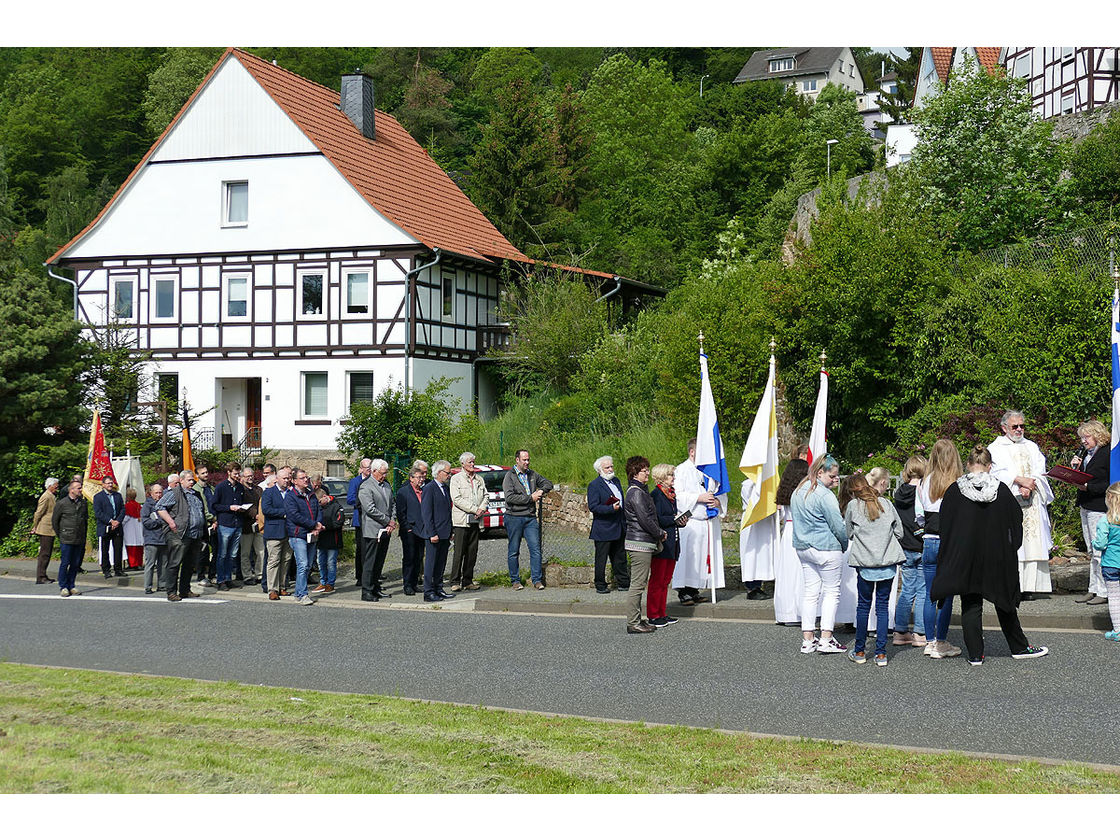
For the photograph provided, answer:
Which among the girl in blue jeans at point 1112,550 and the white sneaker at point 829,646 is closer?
the girl in blue jeans at point 1112,550

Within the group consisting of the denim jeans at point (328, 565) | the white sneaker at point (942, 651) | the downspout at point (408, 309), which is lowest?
the white sneaker at point (942, 651)

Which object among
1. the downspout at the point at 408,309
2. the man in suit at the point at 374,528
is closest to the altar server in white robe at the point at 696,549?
the man in suit at the point at 374,528

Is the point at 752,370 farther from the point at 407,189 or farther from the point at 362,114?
the point at 362,114

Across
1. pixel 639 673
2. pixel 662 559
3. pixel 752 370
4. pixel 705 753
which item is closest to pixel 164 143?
pixel 752 370

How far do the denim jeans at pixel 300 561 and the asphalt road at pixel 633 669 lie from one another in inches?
46.6

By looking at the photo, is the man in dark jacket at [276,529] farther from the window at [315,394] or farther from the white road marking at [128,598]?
the window at [315,394]

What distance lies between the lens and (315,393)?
36.5m

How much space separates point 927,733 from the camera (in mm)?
8047

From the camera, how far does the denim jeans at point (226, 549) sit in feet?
59.8

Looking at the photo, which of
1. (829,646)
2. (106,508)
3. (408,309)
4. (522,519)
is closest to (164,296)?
(408,309)

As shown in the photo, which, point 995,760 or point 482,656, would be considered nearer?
point 995,760

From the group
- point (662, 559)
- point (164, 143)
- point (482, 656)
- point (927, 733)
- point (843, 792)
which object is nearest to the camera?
point (843, 792)

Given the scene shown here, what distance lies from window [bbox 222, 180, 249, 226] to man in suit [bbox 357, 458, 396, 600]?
22.8 metres

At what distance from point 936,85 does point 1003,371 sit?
51.2 feet
